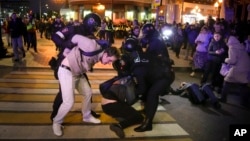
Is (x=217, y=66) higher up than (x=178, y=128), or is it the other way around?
(x=217, y=66)

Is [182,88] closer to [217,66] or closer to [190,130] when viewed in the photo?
[217,66]

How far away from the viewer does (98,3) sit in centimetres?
5009

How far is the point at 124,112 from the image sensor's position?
5754mm

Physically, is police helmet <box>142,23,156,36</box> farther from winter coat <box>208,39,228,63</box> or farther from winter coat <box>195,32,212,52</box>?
winter coat <box>195,32,212,52</box>

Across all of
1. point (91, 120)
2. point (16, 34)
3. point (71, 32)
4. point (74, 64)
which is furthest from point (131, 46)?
point (16, 34)

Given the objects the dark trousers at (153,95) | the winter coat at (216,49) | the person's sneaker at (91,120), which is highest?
the winter coat at (216,49)

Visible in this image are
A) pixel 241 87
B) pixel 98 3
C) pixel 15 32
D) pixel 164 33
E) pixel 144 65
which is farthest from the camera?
pixel 98 3

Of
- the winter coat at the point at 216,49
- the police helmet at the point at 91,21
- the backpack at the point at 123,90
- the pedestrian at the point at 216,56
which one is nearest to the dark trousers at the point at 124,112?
the backpack at the point at 123,90

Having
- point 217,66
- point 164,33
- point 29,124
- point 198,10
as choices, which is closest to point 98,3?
point 198,10

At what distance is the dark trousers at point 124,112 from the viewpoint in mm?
5715

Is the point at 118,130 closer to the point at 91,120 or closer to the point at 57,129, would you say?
the point at 91,120

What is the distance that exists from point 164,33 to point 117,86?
15753mm

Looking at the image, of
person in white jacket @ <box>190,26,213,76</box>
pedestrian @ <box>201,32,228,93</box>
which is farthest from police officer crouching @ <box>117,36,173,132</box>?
person in white jacket @ <box>190,26,213,76</box>

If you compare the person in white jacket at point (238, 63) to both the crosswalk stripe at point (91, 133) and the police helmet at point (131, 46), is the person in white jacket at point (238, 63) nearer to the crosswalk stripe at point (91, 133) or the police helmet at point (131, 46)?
the crosswalk stripe at point (91, 133)
